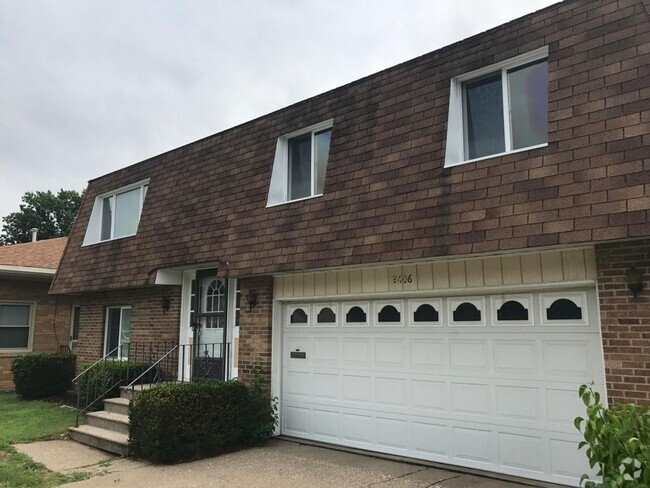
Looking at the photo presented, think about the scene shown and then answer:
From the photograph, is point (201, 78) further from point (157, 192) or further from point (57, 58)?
point (157, 192)

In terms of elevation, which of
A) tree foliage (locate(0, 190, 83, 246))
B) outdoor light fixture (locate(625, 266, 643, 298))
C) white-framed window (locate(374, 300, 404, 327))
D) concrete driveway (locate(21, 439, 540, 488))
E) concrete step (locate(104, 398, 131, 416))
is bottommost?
concrete driveway (locate(21, 439, 540, 488))

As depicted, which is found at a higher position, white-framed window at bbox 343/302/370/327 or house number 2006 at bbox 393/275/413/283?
house number 2006 at bbox 393/275/413/283

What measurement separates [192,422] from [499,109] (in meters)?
5.94

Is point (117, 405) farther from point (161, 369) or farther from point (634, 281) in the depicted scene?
point (634, 281)

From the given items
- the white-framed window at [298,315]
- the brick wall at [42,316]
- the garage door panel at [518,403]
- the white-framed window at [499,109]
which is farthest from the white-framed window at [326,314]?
the brick wall at [42,316]

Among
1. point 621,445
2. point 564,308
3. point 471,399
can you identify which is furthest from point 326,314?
point 621,445

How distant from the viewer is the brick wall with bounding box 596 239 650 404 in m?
5.30

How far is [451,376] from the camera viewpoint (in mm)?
6902

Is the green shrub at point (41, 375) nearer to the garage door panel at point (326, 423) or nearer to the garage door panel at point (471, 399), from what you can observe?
the garage door panel at point (326, 423)

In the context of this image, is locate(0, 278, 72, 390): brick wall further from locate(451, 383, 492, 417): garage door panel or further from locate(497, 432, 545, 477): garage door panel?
locate(497, 432, 545, 477): garage door panel

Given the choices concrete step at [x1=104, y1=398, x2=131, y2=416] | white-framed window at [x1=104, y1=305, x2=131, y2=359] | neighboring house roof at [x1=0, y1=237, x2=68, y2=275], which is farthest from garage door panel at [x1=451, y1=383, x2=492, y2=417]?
neighboring house roof at [x1=0, y1=237, x2=68, y2=275]

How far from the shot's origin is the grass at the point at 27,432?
6465 mm

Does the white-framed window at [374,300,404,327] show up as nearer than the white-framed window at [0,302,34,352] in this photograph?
Yes

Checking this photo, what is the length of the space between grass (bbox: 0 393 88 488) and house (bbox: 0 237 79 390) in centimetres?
157
